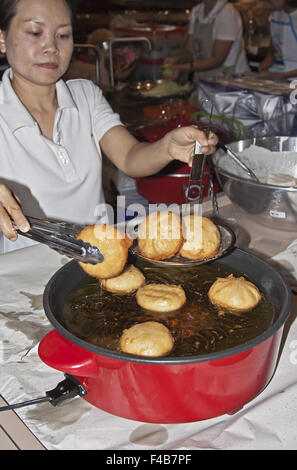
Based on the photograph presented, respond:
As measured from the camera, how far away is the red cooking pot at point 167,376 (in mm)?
646

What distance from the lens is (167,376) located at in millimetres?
651

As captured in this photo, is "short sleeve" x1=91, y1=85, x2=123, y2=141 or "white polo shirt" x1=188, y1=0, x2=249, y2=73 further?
→ "white polo shirt" x1=188, y1=0, x2=249, y2=73

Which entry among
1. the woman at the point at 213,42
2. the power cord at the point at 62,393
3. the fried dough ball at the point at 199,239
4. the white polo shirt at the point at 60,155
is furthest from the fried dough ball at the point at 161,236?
the woman at the point at 213,42

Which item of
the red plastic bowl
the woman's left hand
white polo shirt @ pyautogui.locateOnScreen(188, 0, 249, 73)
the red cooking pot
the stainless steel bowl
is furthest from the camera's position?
white polo shirt @ pyautogui.locateOnScreen(188, 0, 249, 73)

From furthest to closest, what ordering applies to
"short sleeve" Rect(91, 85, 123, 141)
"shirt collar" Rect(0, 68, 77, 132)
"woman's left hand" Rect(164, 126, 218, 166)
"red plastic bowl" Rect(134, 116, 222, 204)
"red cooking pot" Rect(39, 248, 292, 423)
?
"red plastic bowl" Rect(134, 116, 222, 204), "short sleeve" Rect(91, 85, 123, 141), "shirt collar" Rect(0, 68, 77, 132), "woman's left hand" Rect(164, 126, 218, 166), "red cooking pot" Rect(39, 248, 292, 423)

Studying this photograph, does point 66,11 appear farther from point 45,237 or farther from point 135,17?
point 135,17

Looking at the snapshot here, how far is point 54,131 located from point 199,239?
0.81 m

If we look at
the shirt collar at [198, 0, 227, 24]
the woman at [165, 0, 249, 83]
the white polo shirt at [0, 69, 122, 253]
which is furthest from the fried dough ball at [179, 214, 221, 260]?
the shirt collar at [198, 0, 227, 24]

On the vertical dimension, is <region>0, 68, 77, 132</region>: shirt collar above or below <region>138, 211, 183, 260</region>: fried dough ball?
above

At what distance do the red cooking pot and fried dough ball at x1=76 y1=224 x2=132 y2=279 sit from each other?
0.13 metres

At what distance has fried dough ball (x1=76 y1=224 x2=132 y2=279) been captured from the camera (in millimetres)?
851

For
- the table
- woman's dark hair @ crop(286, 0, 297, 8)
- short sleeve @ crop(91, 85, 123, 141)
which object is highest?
woman's dark hair @ crop(286, 0, 297, 8)

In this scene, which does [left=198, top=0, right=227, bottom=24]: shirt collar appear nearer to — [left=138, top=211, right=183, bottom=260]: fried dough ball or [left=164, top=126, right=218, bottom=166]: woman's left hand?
[left=164, top=126, right=218, bottom=166]: woman's left hand

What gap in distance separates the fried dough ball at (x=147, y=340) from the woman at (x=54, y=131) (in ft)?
1.82
